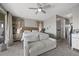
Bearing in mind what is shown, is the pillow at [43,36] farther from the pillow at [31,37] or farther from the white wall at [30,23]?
the white wall at [30,23]

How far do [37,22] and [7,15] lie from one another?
1193 mm

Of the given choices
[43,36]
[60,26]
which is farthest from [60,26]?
[43,36]

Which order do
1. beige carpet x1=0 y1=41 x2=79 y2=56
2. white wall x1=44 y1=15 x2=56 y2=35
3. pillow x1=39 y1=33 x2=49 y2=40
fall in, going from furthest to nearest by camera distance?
pillow x1=39 y1=33 x2=49 y2=40 → white wall x1=44 y1=15 x2=56 y2=35 → beige carpet x1=0 y1=41 x2=79 y2=56

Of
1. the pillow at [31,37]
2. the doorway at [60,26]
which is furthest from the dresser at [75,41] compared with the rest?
→ the pillow at [31,37]

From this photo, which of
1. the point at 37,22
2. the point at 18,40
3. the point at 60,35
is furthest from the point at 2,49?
the point at 60,35

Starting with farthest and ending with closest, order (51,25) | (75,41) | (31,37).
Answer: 1. (75,41)
2. (31,37)
3. (51,25)

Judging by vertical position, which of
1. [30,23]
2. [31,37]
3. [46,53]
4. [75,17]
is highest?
[75,17]

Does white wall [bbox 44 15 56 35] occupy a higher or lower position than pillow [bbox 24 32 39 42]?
higher

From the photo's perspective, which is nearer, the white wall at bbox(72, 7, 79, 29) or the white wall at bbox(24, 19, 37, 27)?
the white wall at bbox(24, 19, 37, 27)

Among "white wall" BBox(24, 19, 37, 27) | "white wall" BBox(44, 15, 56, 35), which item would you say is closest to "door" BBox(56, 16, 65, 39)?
"white wall" BBox(44, 15, 56, 35)

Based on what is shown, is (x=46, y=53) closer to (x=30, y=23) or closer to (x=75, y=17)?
(x=30, y=23)

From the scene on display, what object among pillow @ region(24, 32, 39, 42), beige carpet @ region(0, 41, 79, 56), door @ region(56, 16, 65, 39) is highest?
door @ region(56, 16, 65, 39)

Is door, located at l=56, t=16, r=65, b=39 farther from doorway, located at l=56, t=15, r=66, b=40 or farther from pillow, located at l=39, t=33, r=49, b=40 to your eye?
pillow, located at l=39, t=33, r=49, b=40

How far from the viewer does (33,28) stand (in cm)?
271
